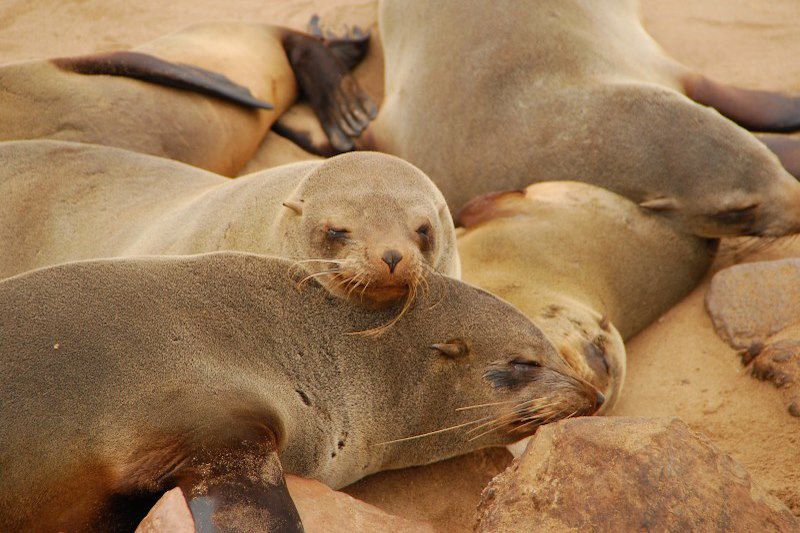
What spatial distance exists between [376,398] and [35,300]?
108cm

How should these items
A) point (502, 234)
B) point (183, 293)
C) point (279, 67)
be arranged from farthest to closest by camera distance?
point (279, 67) < point (502, 234) < point (183, 293)

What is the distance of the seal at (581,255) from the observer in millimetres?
4375

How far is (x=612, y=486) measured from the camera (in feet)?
8.29

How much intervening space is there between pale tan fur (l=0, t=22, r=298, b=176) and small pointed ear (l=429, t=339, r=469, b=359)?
2901 millimetres

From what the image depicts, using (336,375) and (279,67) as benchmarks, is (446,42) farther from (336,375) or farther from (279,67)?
(336,375)

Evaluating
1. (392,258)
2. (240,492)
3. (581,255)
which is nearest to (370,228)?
(392,258)

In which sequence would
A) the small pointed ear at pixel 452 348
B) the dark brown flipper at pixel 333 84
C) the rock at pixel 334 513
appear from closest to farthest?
the rock at pixel 334 513 < the small pointed ear at pixel 452 348 < the dark brown flipper at pixel 333 84

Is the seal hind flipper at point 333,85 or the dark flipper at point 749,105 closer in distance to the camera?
the dark flipper at point 749,105

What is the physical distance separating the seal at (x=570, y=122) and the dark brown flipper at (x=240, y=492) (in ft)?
9.19

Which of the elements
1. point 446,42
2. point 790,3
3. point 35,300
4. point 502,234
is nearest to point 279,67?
point 446,42

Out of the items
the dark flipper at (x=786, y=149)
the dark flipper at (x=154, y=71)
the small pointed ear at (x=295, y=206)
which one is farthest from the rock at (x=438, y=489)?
the dark flipper at (x=154, y=71)

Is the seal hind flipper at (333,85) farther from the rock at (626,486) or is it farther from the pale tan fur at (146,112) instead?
the rock at (626,486)

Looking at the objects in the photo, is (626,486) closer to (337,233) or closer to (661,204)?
(337,233)

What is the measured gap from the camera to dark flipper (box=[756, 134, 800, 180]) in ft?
17.5
